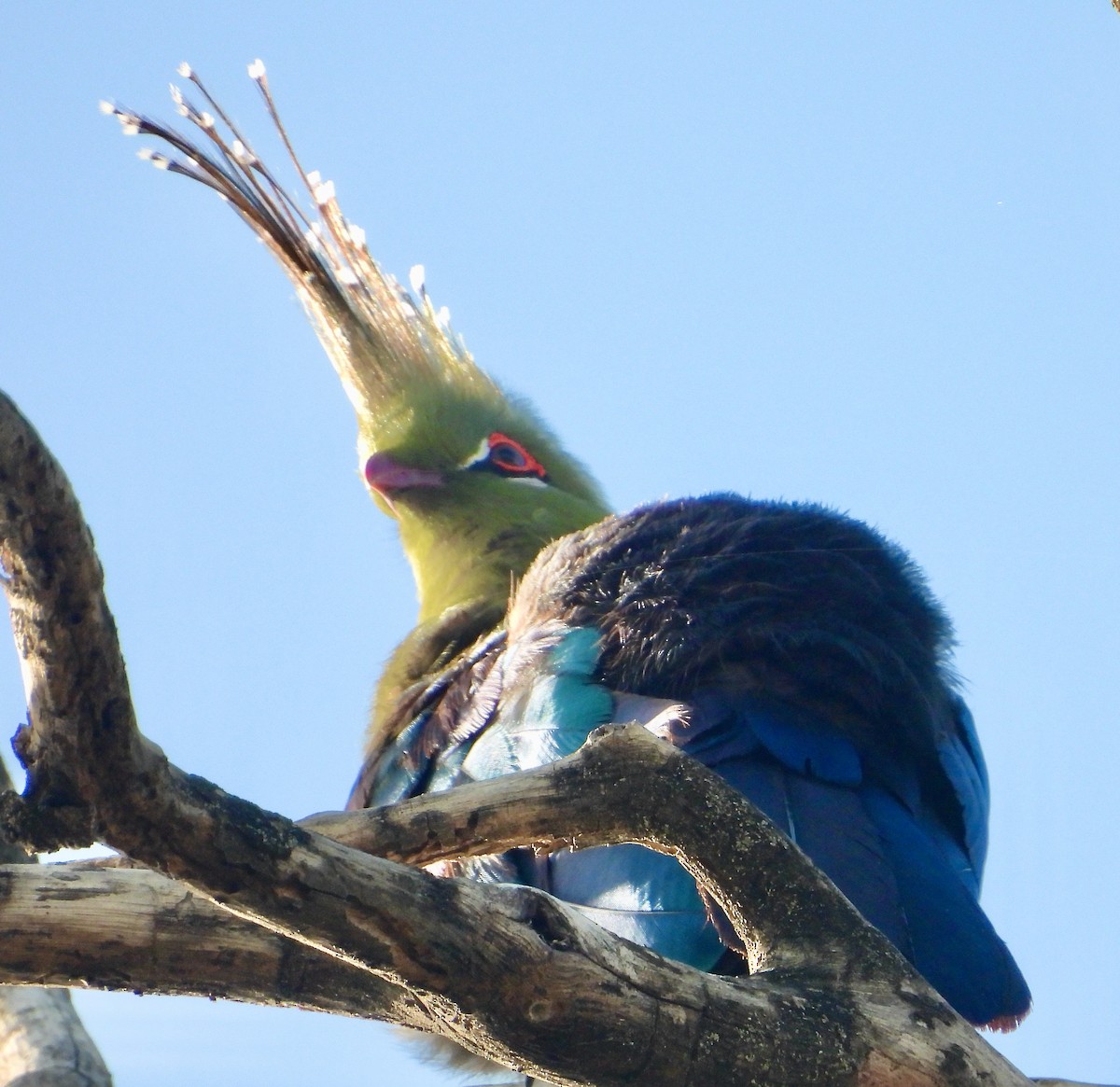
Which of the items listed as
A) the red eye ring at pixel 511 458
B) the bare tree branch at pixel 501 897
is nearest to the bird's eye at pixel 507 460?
the red eye ring at pixel 511 458

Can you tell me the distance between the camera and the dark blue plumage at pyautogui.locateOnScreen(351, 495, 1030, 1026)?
8.98ft

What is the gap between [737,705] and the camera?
10.2ft

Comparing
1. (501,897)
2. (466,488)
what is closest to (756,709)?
(501,897)

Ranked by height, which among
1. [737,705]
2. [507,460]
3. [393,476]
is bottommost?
[737,705]

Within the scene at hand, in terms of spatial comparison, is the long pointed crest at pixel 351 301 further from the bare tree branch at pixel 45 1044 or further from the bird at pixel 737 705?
the bare tree branch at pixel 45 1044

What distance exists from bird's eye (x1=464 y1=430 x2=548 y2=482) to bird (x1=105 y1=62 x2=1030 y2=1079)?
2.43 feet

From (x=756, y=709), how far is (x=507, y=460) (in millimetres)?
2454

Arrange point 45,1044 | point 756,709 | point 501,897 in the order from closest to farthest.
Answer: point 501,897
point 45,1044
point 756,709

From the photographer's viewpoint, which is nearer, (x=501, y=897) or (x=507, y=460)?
(x=501, y=897)

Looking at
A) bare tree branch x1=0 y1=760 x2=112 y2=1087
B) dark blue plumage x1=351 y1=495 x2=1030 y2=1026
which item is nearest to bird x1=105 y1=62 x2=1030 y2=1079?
dark blue plumage x1=351 y1=495 x2=1030 y2=1026

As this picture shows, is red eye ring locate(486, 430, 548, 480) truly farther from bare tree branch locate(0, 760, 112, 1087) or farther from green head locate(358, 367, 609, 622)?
bare tree branch locate(0, 760, 112, 1087)

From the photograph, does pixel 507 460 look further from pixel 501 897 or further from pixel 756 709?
pixel 501 897

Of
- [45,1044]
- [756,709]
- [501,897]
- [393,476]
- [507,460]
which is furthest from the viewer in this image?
[507,460]

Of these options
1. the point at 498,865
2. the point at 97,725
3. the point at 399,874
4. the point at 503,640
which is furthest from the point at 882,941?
the point at 503,640
